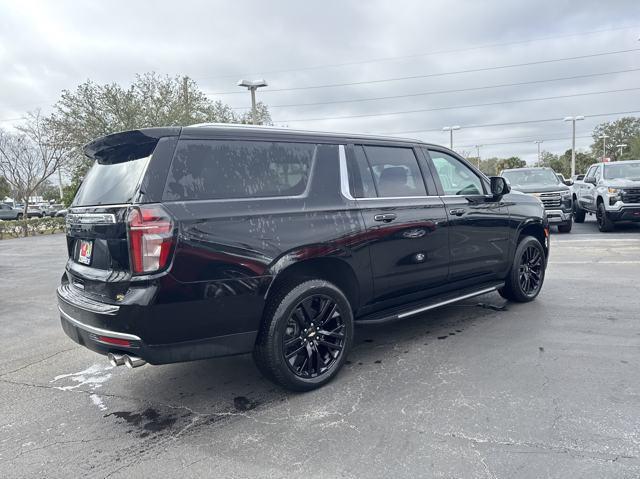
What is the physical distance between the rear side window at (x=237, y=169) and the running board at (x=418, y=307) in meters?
1.28

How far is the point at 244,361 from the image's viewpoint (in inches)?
165

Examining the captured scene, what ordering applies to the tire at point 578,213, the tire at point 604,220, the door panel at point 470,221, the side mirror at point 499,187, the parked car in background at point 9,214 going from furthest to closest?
the parked car in background at point 9,214 → the tire at point 578,213 → the tire at point 604,220 → the side mirror at point 499,187 → the door panel at point 470,221

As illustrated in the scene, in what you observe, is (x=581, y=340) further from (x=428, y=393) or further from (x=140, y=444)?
(x=140, y=444)

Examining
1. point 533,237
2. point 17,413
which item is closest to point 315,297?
point 17,413

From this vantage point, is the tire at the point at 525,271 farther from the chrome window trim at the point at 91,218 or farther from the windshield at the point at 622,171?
the windshield at the point at 622,171

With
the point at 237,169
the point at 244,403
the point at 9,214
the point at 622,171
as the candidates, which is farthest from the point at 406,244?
the point at 9,214

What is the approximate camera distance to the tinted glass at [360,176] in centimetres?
381

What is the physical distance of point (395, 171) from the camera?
4.24 metres

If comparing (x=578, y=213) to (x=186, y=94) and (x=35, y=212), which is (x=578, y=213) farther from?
(x=35, y=212)

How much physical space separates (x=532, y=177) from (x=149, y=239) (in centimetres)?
1304

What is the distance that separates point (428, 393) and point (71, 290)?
2.68 m

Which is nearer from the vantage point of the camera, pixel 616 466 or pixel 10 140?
pixel 616 466

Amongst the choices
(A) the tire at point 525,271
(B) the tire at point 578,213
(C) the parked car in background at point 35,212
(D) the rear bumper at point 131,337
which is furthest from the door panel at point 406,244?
(C) the parked car in background at point 35,212

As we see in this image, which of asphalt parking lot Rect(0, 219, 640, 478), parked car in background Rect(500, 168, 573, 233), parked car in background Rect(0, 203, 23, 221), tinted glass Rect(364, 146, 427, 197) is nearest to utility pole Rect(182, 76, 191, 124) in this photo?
parked car in background Rect(500, 168, 573, 233)
